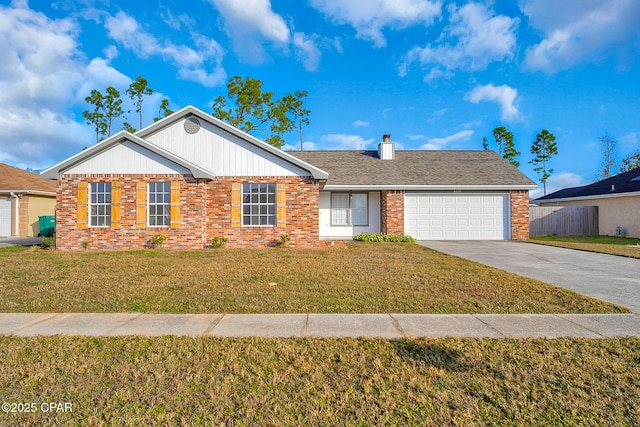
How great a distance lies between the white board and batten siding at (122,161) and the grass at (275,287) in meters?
3.80

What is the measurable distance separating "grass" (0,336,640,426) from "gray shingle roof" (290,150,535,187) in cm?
1349

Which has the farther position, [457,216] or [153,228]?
[457,216]

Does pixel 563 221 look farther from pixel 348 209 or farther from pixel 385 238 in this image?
pixel 348 209

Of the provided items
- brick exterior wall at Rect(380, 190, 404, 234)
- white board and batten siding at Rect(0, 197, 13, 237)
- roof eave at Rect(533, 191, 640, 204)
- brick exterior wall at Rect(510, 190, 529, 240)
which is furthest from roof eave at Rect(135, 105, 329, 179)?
roof eave at Rect(533, 191, 640, 204)

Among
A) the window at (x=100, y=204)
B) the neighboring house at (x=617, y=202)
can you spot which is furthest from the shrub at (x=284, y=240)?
the neighboring house at (x=617, y=202)

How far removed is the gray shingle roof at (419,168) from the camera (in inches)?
667

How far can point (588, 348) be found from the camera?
374 cm

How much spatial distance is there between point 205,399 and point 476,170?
18.3m

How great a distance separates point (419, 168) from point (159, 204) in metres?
12.9

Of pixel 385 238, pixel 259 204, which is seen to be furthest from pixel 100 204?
pixel 385 238

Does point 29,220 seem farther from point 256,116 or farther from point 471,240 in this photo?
point 471,240

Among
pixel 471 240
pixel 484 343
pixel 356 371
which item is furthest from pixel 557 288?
pixel 471 240

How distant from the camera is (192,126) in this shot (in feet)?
45.0

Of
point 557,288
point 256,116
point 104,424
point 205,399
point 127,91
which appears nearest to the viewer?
point 104,424
